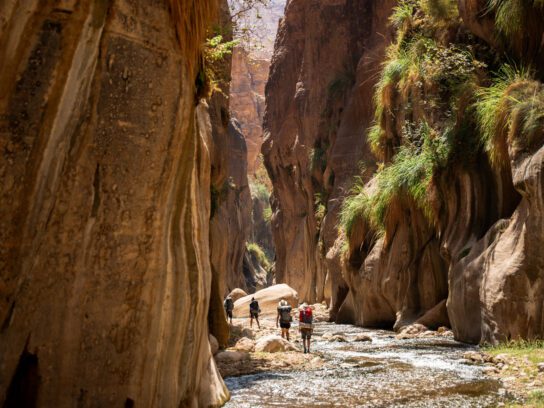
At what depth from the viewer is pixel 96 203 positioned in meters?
5.33

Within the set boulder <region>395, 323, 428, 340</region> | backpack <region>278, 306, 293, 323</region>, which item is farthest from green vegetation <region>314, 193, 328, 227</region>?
backpack <region>278, 306, 293, 323</region>

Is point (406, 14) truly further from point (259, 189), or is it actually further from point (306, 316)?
point (259, 189)

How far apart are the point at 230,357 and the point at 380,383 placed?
351cm

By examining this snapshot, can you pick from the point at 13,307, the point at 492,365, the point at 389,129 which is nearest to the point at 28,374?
the point at 13,307

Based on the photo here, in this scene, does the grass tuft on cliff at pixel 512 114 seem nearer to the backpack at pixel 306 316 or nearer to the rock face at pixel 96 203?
the backpack at pixel 306 316

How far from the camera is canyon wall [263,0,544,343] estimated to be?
11.5 meters

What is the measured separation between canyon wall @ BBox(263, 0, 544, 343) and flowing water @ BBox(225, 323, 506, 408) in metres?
1.73

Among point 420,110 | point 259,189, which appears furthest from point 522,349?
point 259,189

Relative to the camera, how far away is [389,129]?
72.5 feet

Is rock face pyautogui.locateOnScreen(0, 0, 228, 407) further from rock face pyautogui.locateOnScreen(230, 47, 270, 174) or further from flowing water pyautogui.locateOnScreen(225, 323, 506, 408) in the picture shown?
rock face pyautogui.locateOnScreen(230, 47, 270, 174)

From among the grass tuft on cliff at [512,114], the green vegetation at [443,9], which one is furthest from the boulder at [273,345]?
the green vegetation at [443,9]

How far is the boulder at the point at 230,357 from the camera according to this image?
11.4 metres

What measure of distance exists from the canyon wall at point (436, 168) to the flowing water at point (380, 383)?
1727 mm

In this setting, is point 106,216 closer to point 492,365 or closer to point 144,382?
point 144,382
